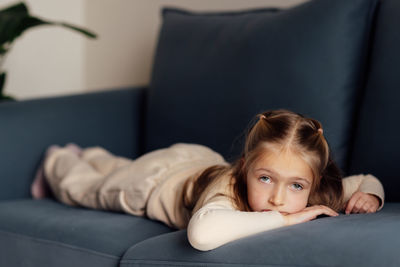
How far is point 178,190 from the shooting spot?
1.44 meters

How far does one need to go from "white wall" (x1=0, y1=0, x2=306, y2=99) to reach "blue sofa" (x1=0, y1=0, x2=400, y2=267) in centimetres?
56

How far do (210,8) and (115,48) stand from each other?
597mm

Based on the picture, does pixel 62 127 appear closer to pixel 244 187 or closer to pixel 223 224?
pixel 244 187

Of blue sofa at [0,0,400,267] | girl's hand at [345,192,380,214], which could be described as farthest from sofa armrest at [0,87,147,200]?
girl's hand at [345,192,380,214]

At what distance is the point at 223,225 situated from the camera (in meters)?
1.00

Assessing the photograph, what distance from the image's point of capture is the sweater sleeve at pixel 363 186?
122cm

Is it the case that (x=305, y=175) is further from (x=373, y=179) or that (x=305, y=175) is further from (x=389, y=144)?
(x=389, y=144)

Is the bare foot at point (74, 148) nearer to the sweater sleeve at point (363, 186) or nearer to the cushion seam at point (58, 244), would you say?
the cushion seam at point (58, 244)

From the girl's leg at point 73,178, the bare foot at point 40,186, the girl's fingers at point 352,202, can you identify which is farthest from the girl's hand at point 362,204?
the bare foot at point 40,186

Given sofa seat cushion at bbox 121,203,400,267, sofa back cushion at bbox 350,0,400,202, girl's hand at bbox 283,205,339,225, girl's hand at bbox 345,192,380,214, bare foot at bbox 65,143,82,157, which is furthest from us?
bare foot at bbox 65,143,82,157

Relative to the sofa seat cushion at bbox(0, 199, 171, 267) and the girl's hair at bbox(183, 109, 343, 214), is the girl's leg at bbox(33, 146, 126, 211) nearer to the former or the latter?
the sofa seat cushion at bbox(0, 199, 171, 267)

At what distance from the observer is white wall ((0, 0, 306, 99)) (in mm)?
2588

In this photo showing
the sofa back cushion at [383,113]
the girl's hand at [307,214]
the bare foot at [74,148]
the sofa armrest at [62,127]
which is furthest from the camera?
the bare foot at [74,148]

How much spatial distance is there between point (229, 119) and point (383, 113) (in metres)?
0.45
